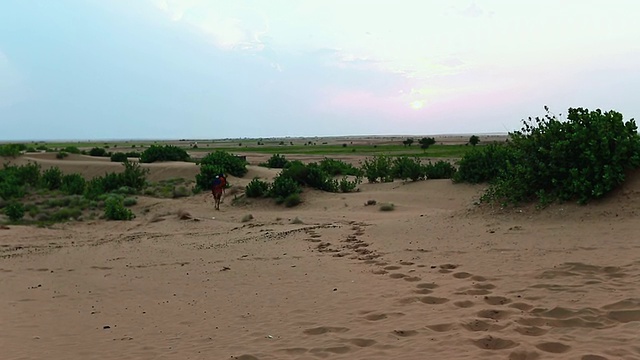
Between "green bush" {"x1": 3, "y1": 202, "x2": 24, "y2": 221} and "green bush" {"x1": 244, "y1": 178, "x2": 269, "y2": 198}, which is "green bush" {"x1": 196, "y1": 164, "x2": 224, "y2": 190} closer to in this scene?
"green bush" {"x1": 244, "y1": 178, "x2": 269, "y2": 198}

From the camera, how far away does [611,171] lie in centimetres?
922

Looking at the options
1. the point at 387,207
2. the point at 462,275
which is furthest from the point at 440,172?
the point at 462,275

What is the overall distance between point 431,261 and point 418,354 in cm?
352

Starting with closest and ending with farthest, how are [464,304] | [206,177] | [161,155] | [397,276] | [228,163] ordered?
[464,304] < [397,276] < [206,177] < [228,163] < [161,155]

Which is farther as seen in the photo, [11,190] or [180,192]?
[180,192]

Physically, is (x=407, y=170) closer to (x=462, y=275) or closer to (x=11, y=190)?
(x=462, y=275)

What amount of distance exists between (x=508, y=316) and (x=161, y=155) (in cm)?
3199

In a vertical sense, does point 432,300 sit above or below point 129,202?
above

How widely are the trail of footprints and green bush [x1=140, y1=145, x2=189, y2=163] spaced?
29.8 m

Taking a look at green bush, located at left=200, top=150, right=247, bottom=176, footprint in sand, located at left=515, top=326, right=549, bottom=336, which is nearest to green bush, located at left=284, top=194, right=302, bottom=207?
green bush, located at left=200, top=150, right=247, bottom=176

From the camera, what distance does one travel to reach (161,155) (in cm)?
3438

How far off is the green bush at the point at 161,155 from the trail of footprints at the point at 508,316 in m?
29.8

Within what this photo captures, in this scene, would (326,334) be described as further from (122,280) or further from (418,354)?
(122,280)

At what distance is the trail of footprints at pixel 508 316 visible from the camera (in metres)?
4.37
